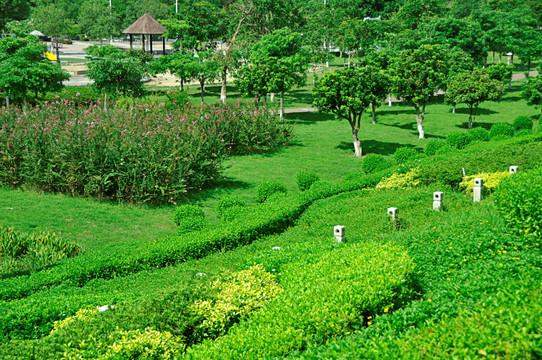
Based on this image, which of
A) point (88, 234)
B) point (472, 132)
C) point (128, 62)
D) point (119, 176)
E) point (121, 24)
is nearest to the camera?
point (88, 234)

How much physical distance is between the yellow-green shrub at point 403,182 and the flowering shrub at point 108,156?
5.94 metres

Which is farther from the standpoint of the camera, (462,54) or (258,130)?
(462,54)

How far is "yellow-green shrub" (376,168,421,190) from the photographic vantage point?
1645 cm

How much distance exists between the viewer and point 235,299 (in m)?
7.85

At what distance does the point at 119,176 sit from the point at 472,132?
16543mm

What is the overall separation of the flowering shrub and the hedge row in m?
4.00

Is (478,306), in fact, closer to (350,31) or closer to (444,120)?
(444,120)

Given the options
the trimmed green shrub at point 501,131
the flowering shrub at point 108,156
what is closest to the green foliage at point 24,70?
the flowering shrub at point 108,156

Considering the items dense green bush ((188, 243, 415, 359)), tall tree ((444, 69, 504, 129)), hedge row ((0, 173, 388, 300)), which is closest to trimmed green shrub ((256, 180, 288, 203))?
hedge row ((0, 173, 388, 300))

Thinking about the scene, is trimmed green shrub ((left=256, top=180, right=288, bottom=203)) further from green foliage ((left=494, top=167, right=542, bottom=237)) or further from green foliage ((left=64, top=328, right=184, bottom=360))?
green foliage ((left=64, top=328, right=184, bottom=360))

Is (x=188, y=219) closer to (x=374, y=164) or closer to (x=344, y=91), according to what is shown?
(x=374, y=164)

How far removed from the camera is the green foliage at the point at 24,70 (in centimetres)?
2648

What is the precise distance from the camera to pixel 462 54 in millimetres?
40844

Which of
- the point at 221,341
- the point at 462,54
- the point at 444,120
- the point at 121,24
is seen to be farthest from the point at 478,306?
the point at 121,24
